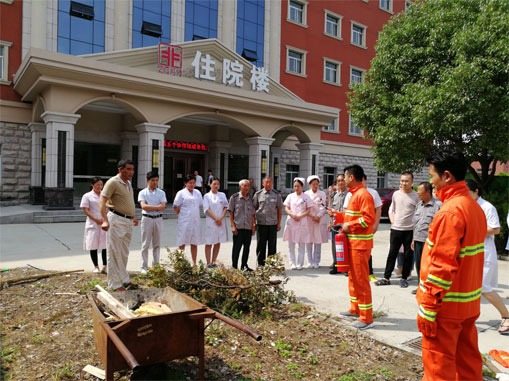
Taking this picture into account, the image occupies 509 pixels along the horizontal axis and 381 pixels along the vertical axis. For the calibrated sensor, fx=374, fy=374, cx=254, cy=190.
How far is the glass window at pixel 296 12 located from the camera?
25.2m

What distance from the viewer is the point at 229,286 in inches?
199

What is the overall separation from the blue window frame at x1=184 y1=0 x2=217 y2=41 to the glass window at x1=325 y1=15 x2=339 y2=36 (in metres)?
9.42

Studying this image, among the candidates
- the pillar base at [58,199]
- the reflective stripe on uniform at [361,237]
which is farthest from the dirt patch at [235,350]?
the pillar base at [58,199]

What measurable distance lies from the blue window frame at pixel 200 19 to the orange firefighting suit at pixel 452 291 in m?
20.5

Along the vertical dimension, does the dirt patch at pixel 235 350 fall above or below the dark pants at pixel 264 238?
below

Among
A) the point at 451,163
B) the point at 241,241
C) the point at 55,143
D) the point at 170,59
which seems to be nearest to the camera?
the point at 451,163

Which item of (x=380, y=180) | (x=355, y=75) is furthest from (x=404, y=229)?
(x=355, y=75)

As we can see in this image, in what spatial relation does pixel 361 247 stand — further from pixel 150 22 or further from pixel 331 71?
pixel 331 71

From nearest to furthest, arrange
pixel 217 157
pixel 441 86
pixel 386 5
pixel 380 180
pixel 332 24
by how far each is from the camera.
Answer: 1. pixel 441 86
2. pixel 217 157
3. pixel 332 24
4. pixel 380 180
5. pixel 386 5

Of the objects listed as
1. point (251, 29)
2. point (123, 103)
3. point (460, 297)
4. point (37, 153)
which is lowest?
point (460, 297)

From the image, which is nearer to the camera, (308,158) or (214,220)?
(214,220)

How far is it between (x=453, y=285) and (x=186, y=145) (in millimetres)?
19143

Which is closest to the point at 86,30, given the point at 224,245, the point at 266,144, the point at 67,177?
the point at 67,177

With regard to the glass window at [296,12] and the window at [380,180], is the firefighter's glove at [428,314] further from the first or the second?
the window at [380,180]
